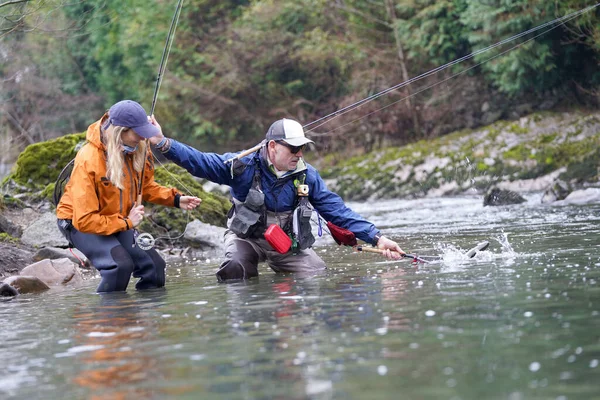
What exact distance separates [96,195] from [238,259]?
1.45 metres

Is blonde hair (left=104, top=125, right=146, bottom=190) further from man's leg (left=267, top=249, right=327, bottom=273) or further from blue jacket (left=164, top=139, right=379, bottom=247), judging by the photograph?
man's leg (left=267, top=249, right=327, bottom=273)

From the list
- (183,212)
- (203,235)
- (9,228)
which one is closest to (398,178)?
(183,212)

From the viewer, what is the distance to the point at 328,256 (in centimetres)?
1088

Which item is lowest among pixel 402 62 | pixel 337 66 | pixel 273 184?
pixel 273 184

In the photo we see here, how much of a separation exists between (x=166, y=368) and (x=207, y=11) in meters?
36.1

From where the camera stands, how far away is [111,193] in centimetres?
773

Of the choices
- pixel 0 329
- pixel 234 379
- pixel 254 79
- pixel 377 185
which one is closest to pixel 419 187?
pixel 377 185

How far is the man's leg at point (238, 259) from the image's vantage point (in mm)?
8516

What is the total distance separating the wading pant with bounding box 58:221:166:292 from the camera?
25.6 ft

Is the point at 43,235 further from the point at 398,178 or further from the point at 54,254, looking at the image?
the point at 398,178

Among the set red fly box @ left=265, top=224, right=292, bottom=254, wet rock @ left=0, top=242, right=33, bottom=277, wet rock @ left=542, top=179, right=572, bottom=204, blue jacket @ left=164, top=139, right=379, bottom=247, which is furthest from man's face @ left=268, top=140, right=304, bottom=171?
wet rock @ left=542, top=179, right=572, bottom=204

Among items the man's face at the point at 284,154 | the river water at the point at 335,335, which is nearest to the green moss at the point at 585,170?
the river water at the point at 335,335

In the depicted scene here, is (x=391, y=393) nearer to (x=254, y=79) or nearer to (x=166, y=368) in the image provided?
(x=166, y=368)

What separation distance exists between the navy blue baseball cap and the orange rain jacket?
27 cm
